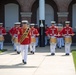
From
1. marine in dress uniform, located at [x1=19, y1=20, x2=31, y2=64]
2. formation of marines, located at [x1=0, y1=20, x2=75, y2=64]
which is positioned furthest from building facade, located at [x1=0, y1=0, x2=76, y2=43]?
marine in dress uniform, located at [x1=19, y1=20, x2=31, y2=64]

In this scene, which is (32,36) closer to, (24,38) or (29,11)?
(24,38)

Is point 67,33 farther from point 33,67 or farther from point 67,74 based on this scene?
point 67,74

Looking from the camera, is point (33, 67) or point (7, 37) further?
point (7, 37)

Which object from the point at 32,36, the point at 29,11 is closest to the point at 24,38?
the point at 32,36

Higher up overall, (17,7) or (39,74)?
(17,7)

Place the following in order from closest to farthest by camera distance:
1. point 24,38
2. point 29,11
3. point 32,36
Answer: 1. point 24,38
2. point 32,36
3. point 29,11

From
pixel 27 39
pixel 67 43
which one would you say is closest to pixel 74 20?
pixel 67 43

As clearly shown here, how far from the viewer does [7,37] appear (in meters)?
31.9

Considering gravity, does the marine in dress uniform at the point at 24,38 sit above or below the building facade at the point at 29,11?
below

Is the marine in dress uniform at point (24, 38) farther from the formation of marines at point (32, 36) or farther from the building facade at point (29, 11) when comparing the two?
the building facade at point (29, 11)

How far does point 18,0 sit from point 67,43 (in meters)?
10.7

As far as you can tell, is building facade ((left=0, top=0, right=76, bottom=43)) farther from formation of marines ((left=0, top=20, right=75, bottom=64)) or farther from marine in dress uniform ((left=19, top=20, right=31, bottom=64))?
marine in dress uniform ((left=19, top=20, right=31, bottom=64))

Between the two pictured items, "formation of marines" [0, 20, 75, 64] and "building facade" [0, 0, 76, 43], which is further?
"building facade" [0, 0, 76, 43]

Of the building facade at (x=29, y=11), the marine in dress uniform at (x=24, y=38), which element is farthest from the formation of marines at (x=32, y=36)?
the building facade at (x=29, y=11)
